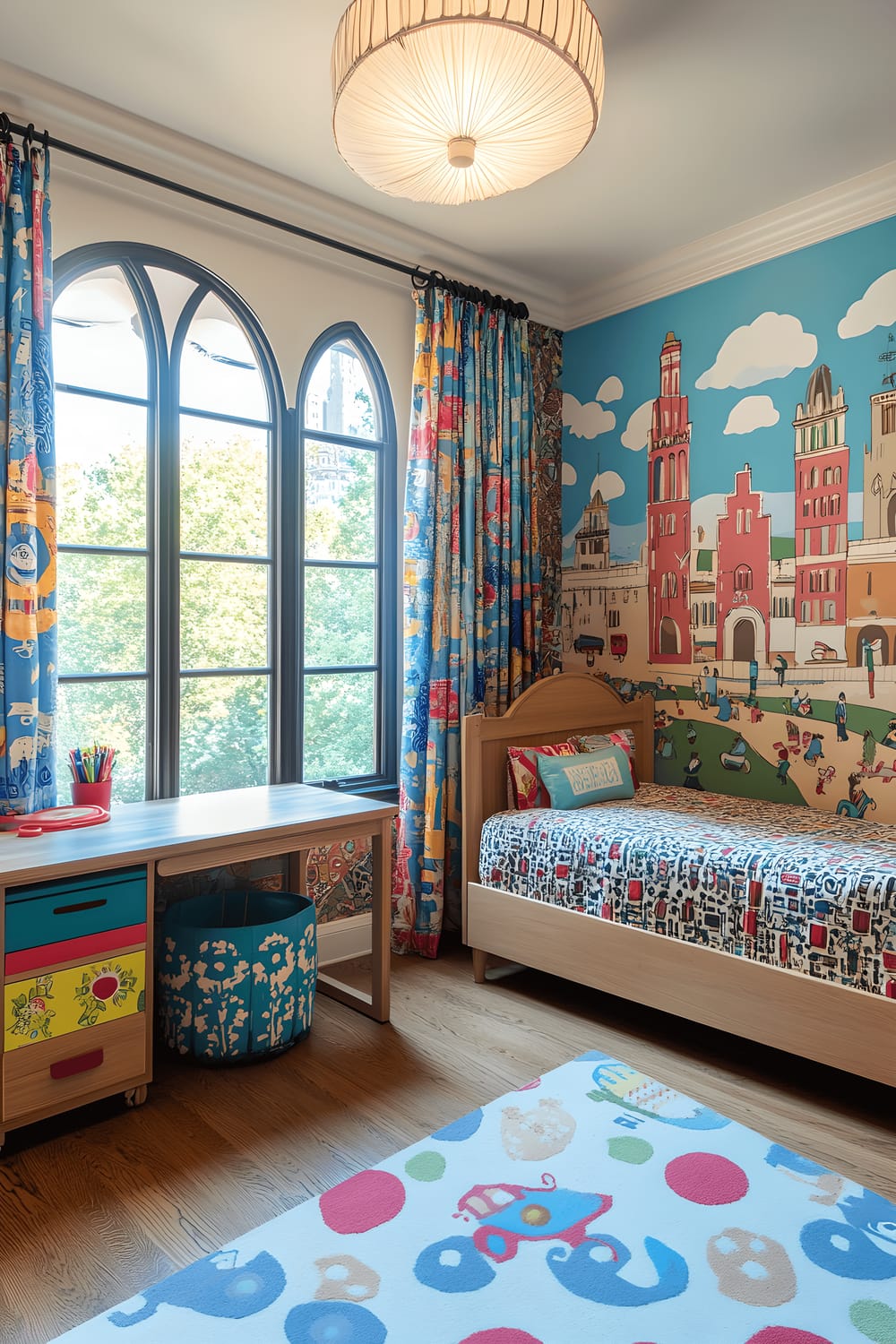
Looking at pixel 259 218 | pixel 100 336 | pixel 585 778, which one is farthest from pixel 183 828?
pixel 259 218

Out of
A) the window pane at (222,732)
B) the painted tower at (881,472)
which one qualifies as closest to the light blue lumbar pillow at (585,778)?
the window pane at (222,732)

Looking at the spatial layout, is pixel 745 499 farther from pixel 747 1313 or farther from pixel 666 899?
pixel 747 1313

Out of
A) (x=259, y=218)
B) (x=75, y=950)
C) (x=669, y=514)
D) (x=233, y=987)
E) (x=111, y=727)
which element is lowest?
(x=233, y=987)

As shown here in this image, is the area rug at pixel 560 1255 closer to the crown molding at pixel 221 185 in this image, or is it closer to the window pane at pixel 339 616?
the window pane at pixel 339 616

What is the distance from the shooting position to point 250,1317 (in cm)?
128

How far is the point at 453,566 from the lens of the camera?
3469 millimetres

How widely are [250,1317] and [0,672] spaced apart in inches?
67.1

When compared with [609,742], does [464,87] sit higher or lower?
higher

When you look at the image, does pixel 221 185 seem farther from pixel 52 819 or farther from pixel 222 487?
pixel 52 819

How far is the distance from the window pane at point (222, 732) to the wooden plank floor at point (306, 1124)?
2.77 ft

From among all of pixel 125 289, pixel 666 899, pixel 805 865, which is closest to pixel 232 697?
pixel 125 289

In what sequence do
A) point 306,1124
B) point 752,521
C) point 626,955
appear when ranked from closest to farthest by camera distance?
point 306,1124
point 626,955
point 752,521

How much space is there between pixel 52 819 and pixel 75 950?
0.41 metres

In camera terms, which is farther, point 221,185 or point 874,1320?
point 221,185
